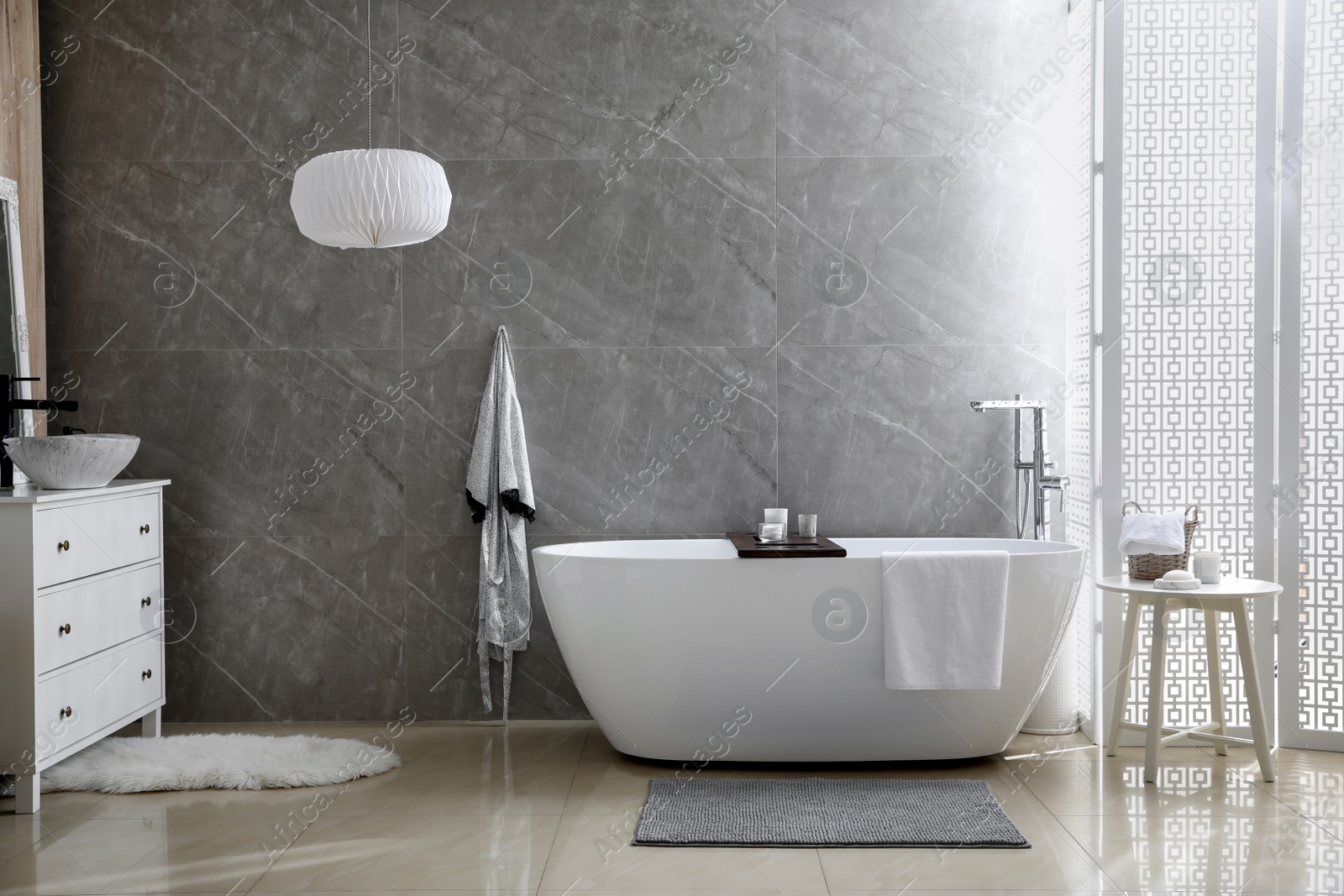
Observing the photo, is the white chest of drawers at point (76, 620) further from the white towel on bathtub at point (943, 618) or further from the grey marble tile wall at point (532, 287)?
the white towel on bathtub at point (943, 618)

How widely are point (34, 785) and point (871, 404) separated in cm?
300

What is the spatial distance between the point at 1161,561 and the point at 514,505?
223 cm

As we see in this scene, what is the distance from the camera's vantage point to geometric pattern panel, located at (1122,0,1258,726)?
3.32m

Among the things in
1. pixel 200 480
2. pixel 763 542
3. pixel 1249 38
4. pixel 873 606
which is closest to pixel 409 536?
pixel 200 480

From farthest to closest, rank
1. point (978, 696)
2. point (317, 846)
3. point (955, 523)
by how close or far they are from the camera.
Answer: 1. point (955, 523)
2. point (978, 696)
3. point (317, 846)

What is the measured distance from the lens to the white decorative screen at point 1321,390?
3252 millimetres

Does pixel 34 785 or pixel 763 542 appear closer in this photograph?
pixel 34 785

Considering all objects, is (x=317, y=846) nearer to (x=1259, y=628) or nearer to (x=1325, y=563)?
(x=1259, y=628)

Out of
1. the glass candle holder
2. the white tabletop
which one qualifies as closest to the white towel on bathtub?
the white tabletop

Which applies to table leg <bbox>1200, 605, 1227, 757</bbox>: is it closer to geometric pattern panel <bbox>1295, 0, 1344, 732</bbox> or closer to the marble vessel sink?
geometric pattern panel <bbox>1295, 0, 1344, 732</bbox>

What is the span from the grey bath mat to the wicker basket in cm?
89

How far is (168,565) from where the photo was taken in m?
3.73

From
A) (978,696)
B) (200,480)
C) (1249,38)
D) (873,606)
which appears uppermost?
(1249,38)

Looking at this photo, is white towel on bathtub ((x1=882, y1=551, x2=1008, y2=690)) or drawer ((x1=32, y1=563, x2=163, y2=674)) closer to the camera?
drawer ((x1=32, y1=563, x2=163, y2=674))
